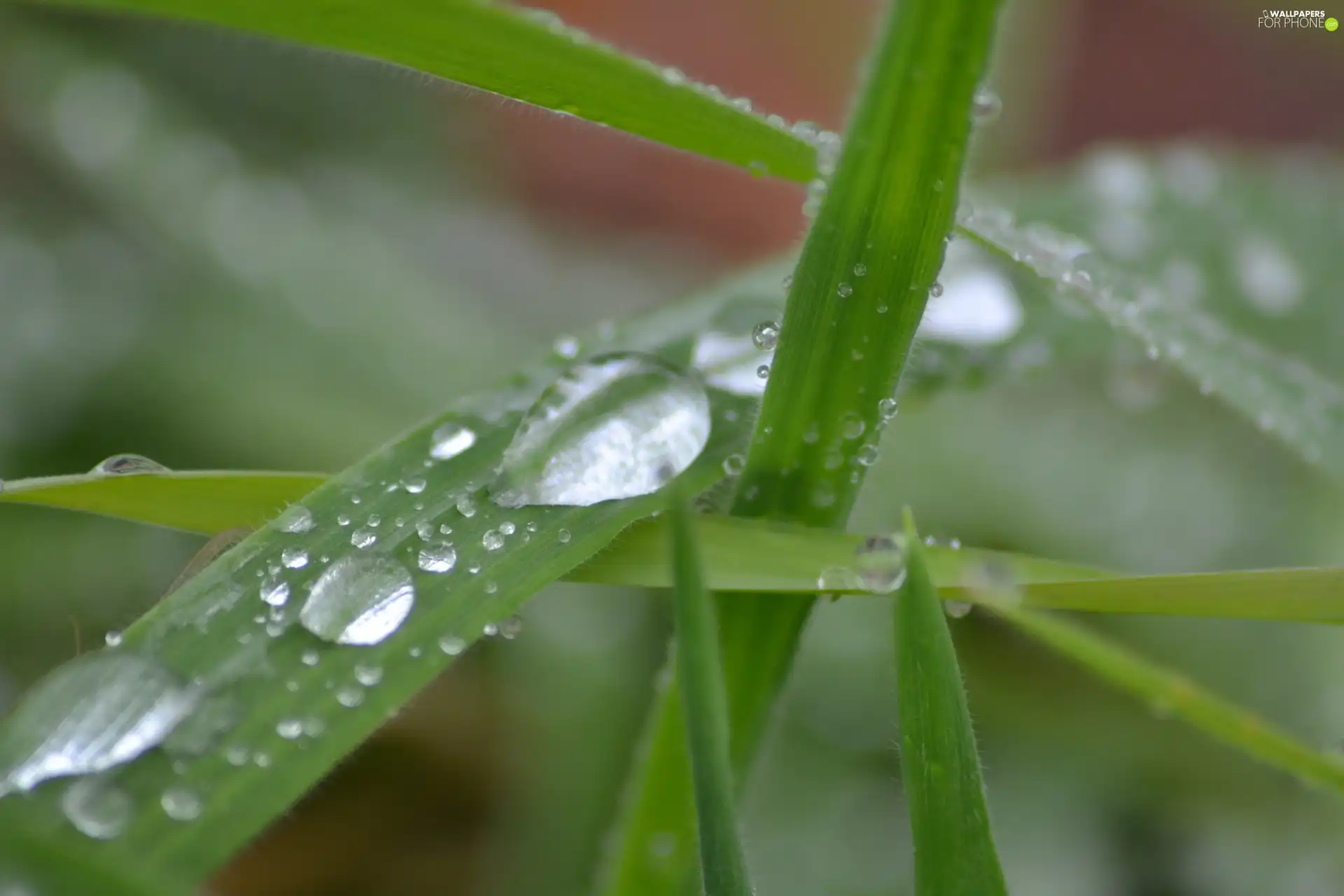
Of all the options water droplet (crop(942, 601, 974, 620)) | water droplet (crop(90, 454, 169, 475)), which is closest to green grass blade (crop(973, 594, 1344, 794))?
water droplet (crop(942, 601, 974, 620))

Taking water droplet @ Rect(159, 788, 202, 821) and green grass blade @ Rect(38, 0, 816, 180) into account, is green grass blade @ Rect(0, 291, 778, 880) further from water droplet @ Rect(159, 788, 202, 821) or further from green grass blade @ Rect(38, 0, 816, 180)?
green grass blade @ Rect(38, 0, 816, 180)

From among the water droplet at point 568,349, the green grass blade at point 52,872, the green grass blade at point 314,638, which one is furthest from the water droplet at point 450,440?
the green grass blade at point 52,872

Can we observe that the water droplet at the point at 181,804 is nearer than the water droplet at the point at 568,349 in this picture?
Yes

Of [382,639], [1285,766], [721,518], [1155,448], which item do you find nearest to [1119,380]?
[1155,448]

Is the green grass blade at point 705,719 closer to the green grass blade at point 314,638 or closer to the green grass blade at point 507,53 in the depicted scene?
the green grass blade at point 314,638

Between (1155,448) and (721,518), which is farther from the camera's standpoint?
(1155,448)

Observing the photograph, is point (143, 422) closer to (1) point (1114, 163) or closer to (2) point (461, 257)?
(2) point (461, 257)
